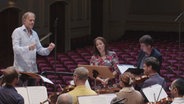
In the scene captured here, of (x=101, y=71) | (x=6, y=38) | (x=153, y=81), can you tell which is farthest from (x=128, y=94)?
(x=6, y=38)

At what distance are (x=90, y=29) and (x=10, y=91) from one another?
12.3 metres

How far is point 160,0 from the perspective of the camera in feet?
61.2

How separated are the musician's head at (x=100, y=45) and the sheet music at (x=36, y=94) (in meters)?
1.41

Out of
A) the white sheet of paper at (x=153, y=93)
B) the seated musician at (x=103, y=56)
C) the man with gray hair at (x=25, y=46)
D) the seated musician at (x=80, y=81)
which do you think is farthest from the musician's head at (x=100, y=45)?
the seated musician at (x=80, y=81)

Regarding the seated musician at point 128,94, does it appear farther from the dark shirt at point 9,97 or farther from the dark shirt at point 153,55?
the dark shirt at point 153,55

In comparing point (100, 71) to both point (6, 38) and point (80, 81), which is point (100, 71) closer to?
point (80, 81)

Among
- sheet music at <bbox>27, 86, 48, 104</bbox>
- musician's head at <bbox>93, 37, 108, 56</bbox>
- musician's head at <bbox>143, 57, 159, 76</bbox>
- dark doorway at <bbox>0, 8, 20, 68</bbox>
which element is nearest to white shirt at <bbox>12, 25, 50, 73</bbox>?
musician's head at <bbox>93, 37, 108, 56</bbox>

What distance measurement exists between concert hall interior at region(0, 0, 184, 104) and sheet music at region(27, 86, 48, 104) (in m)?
1.16

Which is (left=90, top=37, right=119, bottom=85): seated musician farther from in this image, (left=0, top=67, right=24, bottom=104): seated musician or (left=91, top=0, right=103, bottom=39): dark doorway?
(left=91, top=0, right=103, bottom=39): dark doorway

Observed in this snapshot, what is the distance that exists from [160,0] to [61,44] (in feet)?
18.8

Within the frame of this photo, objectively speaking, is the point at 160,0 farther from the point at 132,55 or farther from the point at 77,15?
the point at 132,55

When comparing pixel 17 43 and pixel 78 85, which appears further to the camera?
pixel 17 43

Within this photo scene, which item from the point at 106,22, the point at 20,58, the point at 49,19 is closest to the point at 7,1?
the point at 49,19

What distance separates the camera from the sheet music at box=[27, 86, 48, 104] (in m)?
5.43
